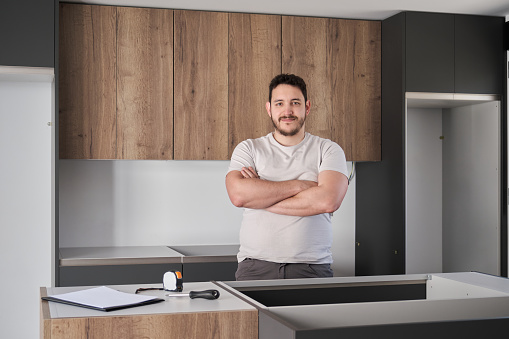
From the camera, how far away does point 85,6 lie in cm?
393

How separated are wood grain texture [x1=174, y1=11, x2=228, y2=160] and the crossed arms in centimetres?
148

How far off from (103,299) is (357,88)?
299 centimetres

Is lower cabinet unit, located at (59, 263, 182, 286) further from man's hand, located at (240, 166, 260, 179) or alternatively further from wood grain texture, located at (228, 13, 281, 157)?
man's hand, located at (240, 166, 260, 179)

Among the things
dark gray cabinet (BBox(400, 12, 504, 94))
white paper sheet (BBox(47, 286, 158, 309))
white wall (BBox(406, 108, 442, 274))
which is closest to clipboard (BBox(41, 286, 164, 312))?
white paper sheet (BBox(47, 286, 158, 309))

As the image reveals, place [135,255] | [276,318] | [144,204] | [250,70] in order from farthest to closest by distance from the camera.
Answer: [144,204]
[250,70]
[135,255]
[276,318]

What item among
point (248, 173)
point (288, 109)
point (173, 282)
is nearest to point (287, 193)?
point (248, 173)

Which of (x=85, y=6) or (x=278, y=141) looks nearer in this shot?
(x=278, y=141)

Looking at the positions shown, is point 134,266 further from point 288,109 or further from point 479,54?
point 479,54

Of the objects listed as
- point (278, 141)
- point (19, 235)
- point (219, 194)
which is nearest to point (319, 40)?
point (219, 194)

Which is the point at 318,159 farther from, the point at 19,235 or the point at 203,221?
the point at 19,235

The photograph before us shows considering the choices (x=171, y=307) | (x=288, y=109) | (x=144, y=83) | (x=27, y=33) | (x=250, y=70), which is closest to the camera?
(x=171, y=307)

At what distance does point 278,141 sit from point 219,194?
6.14 feet

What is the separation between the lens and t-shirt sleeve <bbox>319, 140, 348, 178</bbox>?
8.84 ft

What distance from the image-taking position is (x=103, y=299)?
1.82 meters
